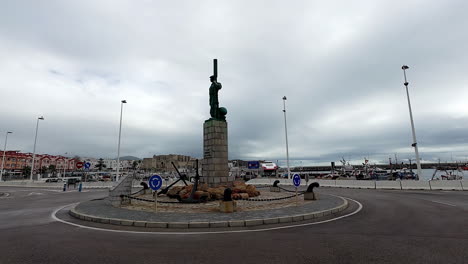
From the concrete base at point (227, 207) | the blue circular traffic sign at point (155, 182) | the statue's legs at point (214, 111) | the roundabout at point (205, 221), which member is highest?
the statue's legs at point (214, 111)

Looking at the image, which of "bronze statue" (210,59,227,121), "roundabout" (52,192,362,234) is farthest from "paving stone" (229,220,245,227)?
"bronze statue" (210,59,227,121)

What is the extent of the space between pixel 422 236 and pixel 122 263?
312 inches

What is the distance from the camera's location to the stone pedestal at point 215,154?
19.0m

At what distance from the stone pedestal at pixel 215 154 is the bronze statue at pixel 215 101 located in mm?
819

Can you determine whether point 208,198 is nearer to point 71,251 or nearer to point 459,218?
point 71,251

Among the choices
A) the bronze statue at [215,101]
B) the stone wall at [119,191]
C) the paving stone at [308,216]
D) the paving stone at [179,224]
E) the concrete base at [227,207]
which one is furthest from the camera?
the bronze statue at [215,101]

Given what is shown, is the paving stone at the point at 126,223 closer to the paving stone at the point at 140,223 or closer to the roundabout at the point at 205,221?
the roundabout at the point at 205,221

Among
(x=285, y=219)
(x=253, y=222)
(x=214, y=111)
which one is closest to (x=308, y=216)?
(x=285, y=219)

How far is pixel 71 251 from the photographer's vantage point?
19.8 feet

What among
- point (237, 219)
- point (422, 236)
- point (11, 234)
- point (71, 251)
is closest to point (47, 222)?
point (11, 234)

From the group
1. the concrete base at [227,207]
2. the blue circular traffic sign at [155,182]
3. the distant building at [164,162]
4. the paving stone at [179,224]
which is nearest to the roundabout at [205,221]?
the paving stone at [179,224]

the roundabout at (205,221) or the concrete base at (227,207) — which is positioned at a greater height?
the concrete base at (227,207)

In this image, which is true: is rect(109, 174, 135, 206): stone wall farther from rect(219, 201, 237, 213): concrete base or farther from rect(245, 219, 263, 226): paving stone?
rect(245, 219, 263, 226): paving stone

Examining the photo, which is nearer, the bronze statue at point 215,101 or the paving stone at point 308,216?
the paving stone at point 308,216
